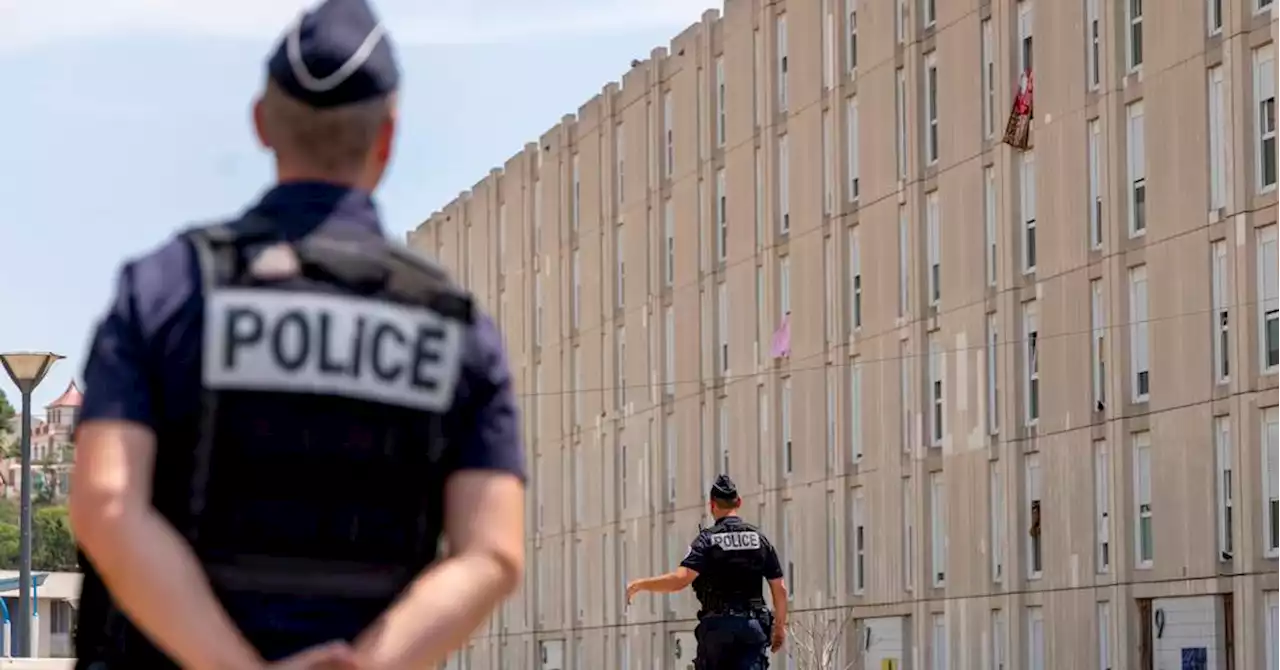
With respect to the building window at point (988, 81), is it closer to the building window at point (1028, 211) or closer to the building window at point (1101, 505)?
the building window at point (1028, 211)

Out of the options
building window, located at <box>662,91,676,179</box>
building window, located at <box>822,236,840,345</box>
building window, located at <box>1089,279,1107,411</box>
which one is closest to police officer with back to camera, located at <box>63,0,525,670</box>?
building window, located at <box>1089,279,1107,411</box>

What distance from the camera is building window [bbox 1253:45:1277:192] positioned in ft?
119

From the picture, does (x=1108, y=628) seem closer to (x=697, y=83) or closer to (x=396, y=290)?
(x=697, y=83)

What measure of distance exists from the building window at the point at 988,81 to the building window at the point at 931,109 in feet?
6.83

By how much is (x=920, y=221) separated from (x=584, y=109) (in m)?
24.2

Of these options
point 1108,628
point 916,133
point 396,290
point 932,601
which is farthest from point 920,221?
point 396,290

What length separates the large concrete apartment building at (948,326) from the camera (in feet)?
123

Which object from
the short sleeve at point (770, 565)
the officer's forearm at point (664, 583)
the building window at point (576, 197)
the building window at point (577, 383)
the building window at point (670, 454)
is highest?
the building window at point (576, 197)

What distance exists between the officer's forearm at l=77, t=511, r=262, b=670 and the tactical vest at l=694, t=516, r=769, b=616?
38.5 ft

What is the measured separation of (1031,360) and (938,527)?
190 inches

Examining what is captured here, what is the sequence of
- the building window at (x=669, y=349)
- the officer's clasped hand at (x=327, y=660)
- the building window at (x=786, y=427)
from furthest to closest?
1. the building window at (x=669, y=349)
2. the building window at (x=786, y=427)
3. the officer's clasped hand at (x=327, y=660)

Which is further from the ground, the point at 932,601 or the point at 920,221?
the point at 920,221

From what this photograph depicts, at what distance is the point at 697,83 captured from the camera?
60.4m

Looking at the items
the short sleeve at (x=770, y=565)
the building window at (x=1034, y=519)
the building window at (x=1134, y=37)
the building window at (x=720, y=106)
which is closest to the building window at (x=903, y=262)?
the building window at (x=1034, y=519)
